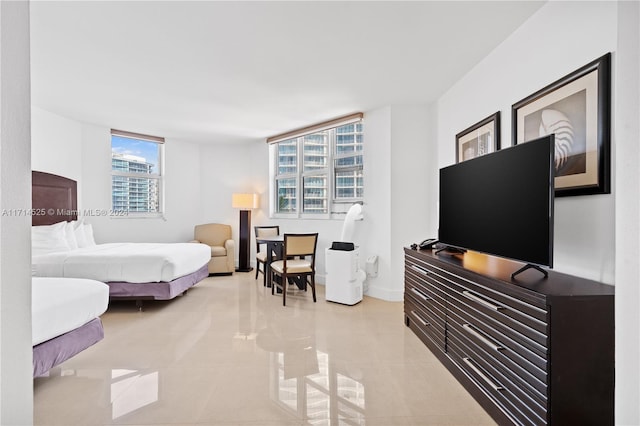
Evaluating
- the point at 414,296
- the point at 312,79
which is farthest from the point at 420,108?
the point at 414,296

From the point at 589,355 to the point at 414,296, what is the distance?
5.65 ft

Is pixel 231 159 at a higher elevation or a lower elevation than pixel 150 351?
higher

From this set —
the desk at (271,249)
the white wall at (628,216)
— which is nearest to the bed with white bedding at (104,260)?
the desk at (271,249)

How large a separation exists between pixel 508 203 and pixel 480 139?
1208 mm

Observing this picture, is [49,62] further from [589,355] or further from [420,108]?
[589,355]

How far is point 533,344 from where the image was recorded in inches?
60.2

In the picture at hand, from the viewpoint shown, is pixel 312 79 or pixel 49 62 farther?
pixel 312 79

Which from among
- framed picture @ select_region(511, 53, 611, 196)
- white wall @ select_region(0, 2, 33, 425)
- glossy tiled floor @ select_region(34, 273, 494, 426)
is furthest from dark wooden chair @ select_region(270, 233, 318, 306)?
white wall @ select_region(0, 2, 33, 425)

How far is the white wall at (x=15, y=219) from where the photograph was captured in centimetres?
74

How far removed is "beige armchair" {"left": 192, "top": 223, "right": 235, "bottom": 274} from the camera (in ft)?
19.5

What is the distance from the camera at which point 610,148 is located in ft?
5.54

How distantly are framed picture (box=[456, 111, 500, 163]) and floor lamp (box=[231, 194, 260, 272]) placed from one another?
13.0ft

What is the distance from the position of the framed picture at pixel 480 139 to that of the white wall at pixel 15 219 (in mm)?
2925

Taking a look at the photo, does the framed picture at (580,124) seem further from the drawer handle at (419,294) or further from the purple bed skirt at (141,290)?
the purple bed skirt at (141,290)
